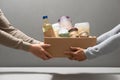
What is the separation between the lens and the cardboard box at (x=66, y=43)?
54.3 inches

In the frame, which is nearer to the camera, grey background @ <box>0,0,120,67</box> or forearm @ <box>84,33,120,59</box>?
forearm @ <box>84,33,120,59</box>

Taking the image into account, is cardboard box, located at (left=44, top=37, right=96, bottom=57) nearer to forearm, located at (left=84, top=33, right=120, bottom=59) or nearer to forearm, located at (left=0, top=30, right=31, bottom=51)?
forearm, located at (left=84, top=33, right=120, bottom=59)

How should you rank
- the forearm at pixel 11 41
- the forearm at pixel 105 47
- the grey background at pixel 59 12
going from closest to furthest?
the forearm at pixel 105 47
the forearm at pixel 11 41
the grey background at pixel 59 12

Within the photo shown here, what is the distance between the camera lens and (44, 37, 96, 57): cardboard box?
1380 mm

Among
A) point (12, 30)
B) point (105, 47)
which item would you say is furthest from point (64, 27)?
point (12, 30)

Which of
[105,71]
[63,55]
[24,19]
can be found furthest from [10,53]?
[105,71]

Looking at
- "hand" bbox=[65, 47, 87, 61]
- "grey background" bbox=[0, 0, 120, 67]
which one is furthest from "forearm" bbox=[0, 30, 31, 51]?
"grey background" bbox=[0, 0, 120, 67]

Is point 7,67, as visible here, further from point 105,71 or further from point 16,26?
point 105,71

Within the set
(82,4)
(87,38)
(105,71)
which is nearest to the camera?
(87,38)

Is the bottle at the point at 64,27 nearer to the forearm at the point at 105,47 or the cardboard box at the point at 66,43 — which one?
the cardboard box at the point at 66,43

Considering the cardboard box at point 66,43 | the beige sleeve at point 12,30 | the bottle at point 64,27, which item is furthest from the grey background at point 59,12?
the cardboard box at point 66,43

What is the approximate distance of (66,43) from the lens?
1392 mm

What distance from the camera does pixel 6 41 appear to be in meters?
1.48

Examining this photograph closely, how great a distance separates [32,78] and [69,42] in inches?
12.0
